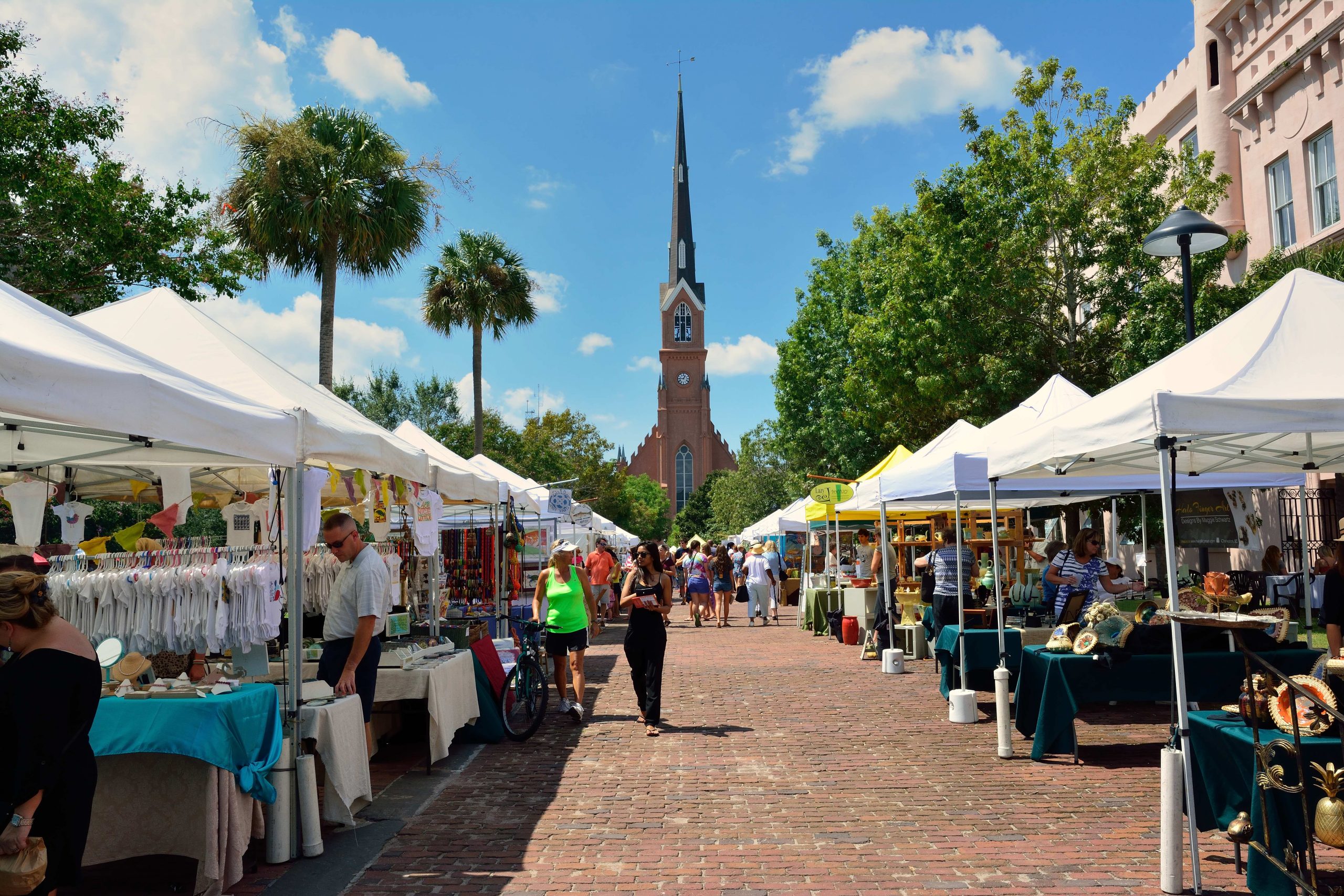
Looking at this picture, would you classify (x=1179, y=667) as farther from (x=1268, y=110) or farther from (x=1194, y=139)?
(x=1194, y=139)

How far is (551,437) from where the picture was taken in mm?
48438

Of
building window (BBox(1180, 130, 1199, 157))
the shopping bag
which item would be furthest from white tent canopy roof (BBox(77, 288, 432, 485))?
building window (BBox(1180, 130, 1199, 157))

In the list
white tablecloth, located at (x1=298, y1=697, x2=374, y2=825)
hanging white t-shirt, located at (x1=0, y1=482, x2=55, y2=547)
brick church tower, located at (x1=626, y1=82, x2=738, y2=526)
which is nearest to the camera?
white tablecloth, located at (x1=298, y1=697, x2=374, y2=825)

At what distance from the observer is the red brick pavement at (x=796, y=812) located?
16.7 feet

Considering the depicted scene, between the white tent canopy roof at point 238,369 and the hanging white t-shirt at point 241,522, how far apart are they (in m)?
1.16

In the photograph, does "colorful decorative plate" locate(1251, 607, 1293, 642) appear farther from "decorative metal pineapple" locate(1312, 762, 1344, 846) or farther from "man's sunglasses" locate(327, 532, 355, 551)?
"man's sunglasses" locate(327, 532, 355, 551)

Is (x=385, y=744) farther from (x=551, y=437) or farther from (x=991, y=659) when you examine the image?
(x=551, y=437)

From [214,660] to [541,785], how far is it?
2.65m

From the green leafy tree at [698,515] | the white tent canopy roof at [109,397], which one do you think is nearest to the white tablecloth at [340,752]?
the white tent canopy roof at [109,397]

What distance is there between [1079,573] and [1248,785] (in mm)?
4842

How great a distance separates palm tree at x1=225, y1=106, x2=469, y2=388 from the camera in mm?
17703

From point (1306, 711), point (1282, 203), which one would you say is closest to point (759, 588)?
point (1282, 203)

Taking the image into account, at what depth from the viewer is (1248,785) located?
181 inches

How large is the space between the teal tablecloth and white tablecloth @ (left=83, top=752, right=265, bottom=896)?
0.09 metres
